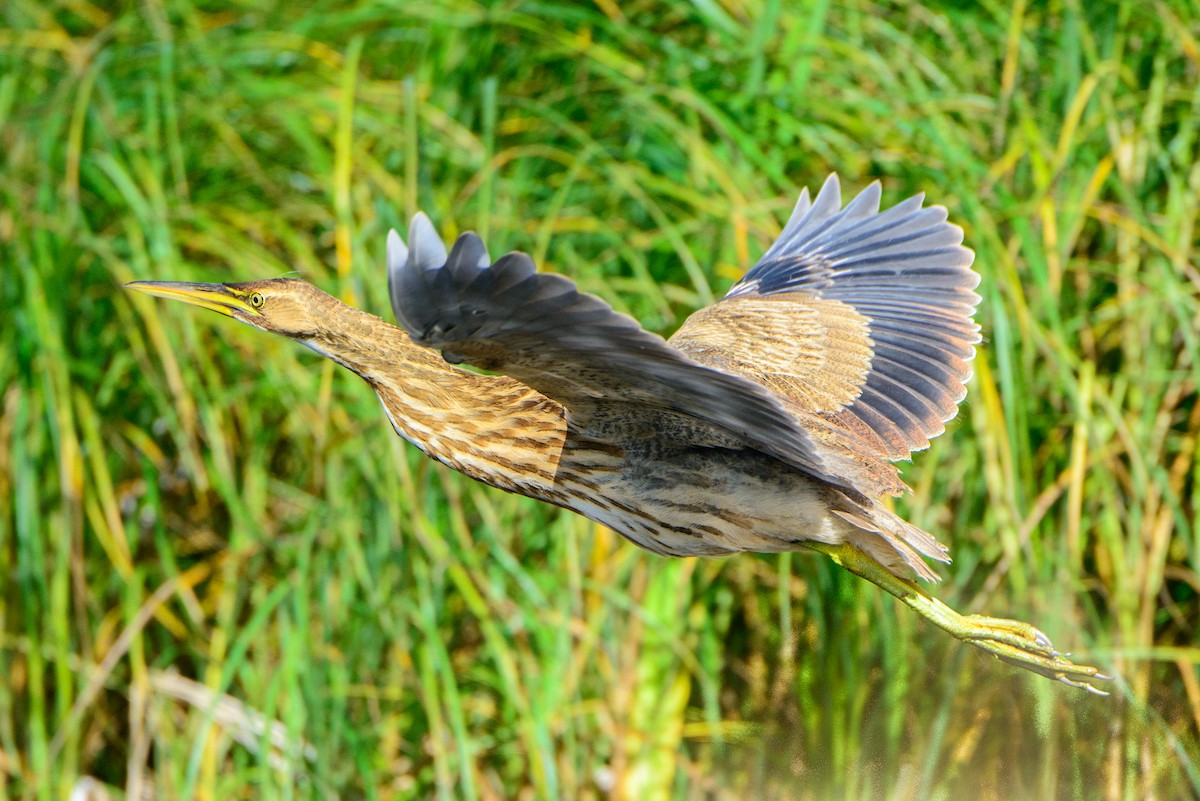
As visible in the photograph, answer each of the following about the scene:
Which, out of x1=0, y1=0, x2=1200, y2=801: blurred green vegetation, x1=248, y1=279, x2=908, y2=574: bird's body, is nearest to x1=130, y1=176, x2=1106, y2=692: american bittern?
x1=248, y1=279, x2=908, y2=574: bird's body

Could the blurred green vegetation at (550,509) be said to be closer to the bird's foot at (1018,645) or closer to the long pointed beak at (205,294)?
the bird's foot at (1018,645)

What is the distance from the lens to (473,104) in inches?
146

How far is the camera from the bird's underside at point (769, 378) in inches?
71.9

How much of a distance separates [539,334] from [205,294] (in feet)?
2.84

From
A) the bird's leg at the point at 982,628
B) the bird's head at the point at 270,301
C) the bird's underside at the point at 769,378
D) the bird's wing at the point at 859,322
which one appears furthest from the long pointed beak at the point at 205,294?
the bird's leg at the point at 982,628

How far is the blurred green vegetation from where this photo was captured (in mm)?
3158

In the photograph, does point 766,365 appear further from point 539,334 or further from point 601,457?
point 539,334

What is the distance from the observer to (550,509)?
132 inches

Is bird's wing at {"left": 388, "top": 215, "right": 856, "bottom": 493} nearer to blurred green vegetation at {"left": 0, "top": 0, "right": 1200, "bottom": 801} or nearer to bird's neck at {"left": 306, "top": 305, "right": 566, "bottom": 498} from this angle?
bird's neck at {"left": 306, "top": 305, "right": 566, "bottom": 498}

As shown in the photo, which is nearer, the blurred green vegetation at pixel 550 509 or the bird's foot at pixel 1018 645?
the bird's foot at pixel 1018 645

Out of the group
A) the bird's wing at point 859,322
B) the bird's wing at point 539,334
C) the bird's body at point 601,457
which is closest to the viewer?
the bird's wing at point 539,334

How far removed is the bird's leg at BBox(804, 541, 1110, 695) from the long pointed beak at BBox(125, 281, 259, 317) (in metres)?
0.93

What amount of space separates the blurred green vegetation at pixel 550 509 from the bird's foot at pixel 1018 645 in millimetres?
447

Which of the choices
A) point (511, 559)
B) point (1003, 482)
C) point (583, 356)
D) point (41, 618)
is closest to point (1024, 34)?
point (1003, 482)
